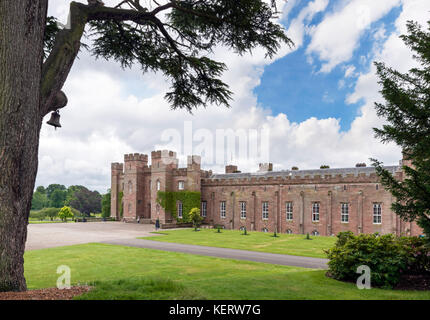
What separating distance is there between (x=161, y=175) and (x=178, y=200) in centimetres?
406

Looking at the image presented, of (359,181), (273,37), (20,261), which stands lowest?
(20,261)

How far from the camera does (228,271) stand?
13.7 m

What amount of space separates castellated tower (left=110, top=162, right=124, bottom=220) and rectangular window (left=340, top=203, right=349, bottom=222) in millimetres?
32611

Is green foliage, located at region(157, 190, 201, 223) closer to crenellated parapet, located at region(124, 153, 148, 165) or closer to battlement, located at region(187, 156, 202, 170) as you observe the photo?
battlement, located at region(187, 156, 202, 170)

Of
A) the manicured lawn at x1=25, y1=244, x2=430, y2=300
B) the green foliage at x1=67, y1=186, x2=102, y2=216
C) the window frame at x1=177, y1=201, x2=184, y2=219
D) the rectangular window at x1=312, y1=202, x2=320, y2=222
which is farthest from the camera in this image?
the green foliage at x1=67, y1=186, x2=102, y2=216

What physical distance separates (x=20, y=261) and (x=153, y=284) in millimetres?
2567

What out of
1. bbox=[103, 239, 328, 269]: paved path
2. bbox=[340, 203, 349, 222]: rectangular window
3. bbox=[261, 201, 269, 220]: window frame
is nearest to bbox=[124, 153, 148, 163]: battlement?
bbox=[261, 201, 269, 220]: window frame

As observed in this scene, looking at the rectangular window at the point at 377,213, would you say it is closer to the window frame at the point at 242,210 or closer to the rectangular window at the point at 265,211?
the rectangular window at the point at 265,211

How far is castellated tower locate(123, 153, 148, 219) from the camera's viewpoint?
46.4 meters

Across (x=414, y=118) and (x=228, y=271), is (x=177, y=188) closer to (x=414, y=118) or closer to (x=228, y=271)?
(x=228, y=271)

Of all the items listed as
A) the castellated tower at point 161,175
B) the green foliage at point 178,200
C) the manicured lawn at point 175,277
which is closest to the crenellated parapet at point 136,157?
the castellated tower at point 161,175
